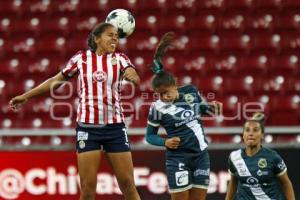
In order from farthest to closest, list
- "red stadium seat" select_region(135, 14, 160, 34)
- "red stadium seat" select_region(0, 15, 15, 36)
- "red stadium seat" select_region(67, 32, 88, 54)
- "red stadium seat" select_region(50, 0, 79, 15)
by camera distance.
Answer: "red stadium seat" select_region(50, 0, 79, 15) → "red stadium seat" select_region(0, 15, 15, 36) → "red stadium seat" select_region(135, 14, 160, 34) → "red stadium seat" select_region(67, 32, 88, 54)

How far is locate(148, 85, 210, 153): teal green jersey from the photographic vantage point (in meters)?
4.99

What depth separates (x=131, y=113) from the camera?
7.98 meters

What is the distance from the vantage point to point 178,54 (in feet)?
28.9

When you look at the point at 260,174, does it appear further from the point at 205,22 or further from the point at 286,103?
the point at 205,22

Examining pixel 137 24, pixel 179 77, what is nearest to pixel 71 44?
pixel 137 24

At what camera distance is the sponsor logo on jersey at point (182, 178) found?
16.3 ft

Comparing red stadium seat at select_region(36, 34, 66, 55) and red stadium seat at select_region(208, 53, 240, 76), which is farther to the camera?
red stadium seat at select_region(36, 34, 66, 55)

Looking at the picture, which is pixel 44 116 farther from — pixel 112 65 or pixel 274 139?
pixel 112 65

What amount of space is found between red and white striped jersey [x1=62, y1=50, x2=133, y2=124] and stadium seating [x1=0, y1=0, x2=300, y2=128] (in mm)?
3398

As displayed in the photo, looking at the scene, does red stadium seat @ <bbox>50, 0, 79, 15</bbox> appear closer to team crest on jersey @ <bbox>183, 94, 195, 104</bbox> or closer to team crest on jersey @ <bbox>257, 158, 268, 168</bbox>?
team crest on jersey @ <bbox>183, 94, 195, 104</bbox>

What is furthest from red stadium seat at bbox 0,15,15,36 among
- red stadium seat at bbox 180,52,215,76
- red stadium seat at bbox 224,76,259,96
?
red stadium seat at bbox 224,76,259,96

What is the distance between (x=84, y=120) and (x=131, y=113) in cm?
350

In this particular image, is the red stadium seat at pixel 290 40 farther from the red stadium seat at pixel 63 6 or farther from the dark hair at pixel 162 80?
the dark hair at pixel 162 80

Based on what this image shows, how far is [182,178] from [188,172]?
66 millimetres
